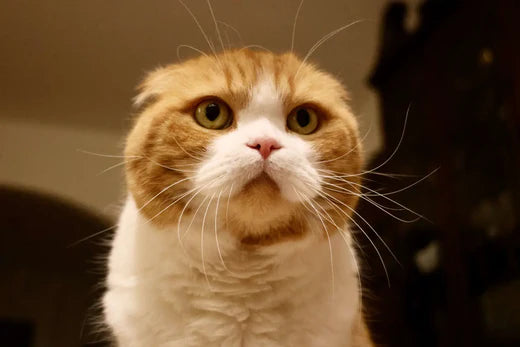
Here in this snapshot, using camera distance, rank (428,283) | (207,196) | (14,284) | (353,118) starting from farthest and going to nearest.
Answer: (428,283), (14,284), (353,118), (207,196)

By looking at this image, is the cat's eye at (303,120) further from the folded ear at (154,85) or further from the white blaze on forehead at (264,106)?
the folded ear at (154,85)

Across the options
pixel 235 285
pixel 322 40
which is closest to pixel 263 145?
pixel 235 285

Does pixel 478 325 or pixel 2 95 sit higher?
pixel 2 95

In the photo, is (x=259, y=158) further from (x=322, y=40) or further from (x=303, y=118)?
(x=322, y=40)

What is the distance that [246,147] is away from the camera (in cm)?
79

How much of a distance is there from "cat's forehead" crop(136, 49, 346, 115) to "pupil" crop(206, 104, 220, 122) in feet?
0.06

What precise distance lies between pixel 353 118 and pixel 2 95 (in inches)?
34.2

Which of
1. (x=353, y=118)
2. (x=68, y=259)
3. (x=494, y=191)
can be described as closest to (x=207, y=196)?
(x=353, y=118)

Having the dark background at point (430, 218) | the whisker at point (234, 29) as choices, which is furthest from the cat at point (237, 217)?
the dark background at point (430, 218)

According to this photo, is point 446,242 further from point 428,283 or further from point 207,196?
point 207,196

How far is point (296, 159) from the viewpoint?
2.66ft

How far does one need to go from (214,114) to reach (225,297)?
293 millimetres

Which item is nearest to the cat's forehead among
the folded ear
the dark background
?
the folded ear

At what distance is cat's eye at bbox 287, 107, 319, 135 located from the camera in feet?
3.01
